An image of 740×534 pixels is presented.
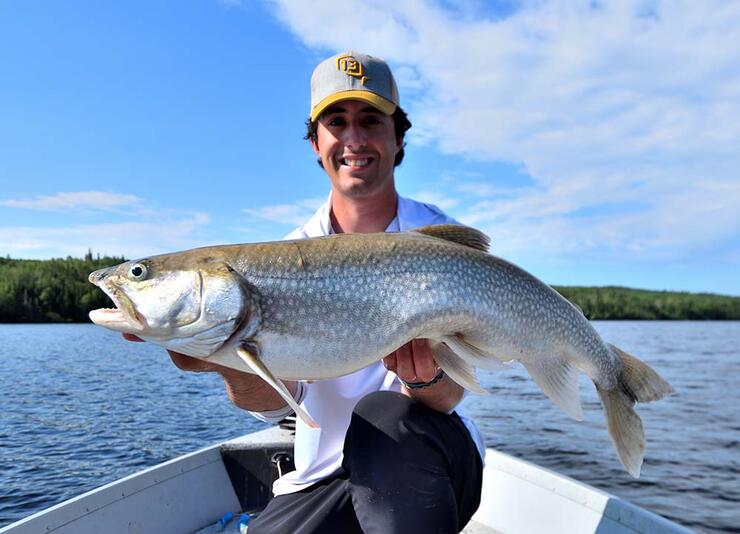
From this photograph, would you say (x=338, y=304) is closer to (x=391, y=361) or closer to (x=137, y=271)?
(x=391, y=361)

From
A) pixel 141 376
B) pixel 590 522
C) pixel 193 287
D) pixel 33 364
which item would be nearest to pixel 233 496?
pixel 590 522

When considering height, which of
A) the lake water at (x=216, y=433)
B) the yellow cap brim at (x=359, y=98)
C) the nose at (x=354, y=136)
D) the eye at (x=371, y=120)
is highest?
the yellow cap brim at (x=359, y=98)

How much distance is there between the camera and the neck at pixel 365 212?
11.9 ft

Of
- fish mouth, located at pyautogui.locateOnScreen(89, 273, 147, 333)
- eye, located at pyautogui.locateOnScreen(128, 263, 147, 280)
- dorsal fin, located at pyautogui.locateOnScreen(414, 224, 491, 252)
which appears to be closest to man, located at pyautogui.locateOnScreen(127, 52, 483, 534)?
fish mouth, located at pyautogui.locateOnScreen(89, 273, 147, 333)

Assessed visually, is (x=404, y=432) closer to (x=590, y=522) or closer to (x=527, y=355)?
(x=527, y=355)

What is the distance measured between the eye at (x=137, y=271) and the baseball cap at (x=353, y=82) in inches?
58.4

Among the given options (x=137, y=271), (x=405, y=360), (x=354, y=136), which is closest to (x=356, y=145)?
(x=354, y=136)

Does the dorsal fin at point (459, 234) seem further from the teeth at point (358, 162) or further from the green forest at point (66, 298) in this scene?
the green forest at point (66, 298)

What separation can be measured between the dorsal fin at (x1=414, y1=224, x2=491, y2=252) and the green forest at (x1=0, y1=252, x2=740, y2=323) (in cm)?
6241

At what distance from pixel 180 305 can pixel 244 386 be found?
71 centimetres

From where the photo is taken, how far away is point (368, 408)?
2887mm

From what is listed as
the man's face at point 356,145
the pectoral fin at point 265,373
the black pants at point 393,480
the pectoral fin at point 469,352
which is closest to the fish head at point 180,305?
the pectoral fin at point 265,373

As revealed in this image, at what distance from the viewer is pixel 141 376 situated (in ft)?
73.4

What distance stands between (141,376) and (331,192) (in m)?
21.1
